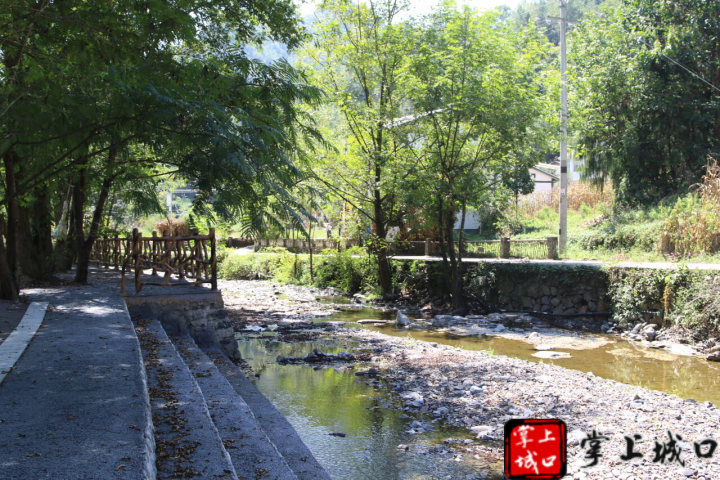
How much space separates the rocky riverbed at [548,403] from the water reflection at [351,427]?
1.26 ft

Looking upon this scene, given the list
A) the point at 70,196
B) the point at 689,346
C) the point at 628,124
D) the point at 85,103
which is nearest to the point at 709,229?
the point at 689,346

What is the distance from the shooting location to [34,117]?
22.9ft

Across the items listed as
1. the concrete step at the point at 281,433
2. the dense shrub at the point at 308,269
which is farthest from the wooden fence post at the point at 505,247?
the concrete step at the point at 281,433

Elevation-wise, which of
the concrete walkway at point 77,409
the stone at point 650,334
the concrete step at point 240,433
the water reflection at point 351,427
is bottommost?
the water reflection at point 351,427

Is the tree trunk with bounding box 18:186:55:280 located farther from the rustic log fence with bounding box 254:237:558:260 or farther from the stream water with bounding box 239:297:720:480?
the rustic log fence with bounding box 254:237:558:260

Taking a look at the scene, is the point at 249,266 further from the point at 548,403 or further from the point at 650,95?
the point at 548,403

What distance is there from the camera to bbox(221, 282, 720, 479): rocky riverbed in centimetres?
599

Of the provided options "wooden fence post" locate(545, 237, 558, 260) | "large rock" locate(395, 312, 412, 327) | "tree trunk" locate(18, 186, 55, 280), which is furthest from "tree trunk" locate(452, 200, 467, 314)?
"tree trunk" locate(18, 186, 55, 280)

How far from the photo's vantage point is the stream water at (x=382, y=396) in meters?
6.19

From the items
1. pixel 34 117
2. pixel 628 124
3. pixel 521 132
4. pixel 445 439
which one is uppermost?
pixel 628 124

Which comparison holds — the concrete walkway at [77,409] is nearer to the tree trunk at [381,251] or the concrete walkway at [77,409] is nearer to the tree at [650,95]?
the tree trunk at [381,251]

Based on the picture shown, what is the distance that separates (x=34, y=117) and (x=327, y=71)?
1360 cm

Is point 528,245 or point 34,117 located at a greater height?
point 34,117

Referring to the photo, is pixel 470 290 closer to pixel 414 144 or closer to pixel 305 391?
pixel 414 144
